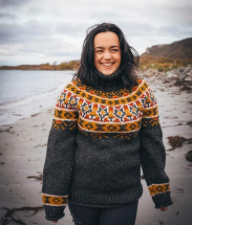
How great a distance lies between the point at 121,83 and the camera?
121 cm

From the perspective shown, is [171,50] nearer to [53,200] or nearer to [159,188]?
[159,188]

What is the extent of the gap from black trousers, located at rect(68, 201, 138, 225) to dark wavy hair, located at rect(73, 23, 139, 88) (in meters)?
0.72

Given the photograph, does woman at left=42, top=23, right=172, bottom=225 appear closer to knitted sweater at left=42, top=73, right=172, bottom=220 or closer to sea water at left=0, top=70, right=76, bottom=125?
knitted sweater at left=42, top=73, right=172, bottom=220

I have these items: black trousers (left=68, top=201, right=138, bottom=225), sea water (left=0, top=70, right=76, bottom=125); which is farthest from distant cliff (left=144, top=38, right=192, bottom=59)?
black trousers (left=68, top=201, right=138, bottom=225)

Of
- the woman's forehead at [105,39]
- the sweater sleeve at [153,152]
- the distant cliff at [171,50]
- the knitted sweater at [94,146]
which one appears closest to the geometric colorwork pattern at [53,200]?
the knitted sweater at [94,146]

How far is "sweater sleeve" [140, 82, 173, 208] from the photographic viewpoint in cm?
121

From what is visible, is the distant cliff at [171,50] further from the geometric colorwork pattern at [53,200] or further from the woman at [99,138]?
the geometric colorwork pattern at [53,200]

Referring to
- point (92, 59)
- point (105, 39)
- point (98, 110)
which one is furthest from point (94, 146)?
point (105, 39)

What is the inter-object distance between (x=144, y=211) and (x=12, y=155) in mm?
1838

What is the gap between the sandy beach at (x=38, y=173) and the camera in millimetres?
1931

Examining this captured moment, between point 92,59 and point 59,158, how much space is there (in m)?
0.60
